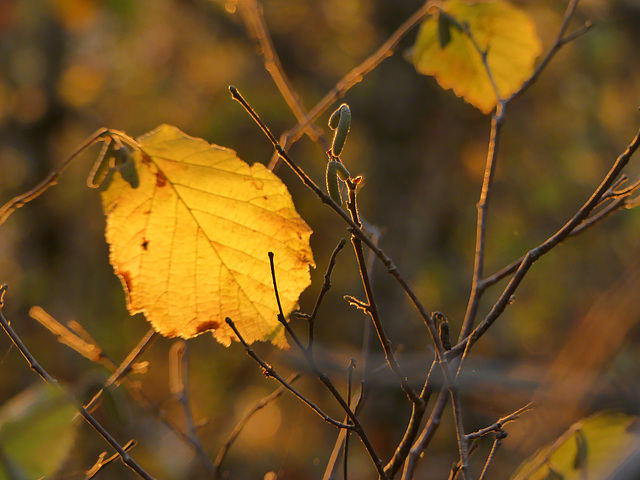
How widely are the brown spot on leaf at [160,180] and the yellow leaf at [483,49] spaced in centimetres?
54

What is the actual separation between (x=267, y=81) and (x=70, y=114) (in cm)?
184

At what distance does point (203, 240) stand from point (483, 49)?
0.62m

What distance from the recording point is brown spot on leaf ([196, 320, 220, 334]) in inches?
24.1

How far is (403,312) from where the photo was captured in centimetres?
385

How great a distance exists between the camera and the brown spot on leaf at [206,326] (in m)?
0.61

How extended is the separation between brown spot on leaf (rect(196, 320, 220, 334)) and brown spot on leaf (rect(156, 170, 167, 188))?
0.18 meters

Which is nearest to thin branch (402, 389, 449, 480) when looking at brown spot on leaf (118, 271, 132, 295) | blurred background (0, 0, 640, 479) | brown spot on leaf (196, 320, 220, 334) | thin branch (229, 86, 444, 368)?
thin branch (229, 86, 444, 368)

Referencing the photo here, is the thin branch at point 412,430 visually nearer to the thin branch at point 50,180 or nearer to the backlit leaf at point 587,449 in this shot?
the backlit leaf at point 587,449

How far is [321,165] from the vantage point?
4617 millimetres

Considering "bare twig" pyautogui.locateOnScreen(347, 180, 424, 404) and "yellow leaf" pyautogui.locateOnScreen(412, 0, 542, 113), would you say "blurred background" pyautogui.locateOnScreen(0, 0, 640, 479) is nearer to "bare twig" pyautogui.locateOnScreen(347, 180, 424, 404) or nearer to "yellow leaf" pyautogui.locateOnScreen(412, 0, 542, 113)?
"yellow leaf" pyautogui.locateOnScreen(412, 0, 542, 113)

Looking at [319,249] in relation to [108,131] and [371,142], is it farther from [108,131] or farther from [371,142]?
[108,131]

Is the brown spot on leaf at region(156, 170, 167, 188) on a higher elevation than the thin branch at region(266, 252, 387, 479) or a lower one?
higher

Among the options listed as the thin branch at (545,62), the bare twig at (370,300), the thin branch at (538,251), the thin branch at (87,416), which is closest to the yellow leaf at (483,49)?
the thin branch at (545,62)

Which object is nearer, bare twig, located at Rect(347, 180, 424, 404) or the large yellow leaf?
bare twig, located at Rect(347, 180, 424, 404)
